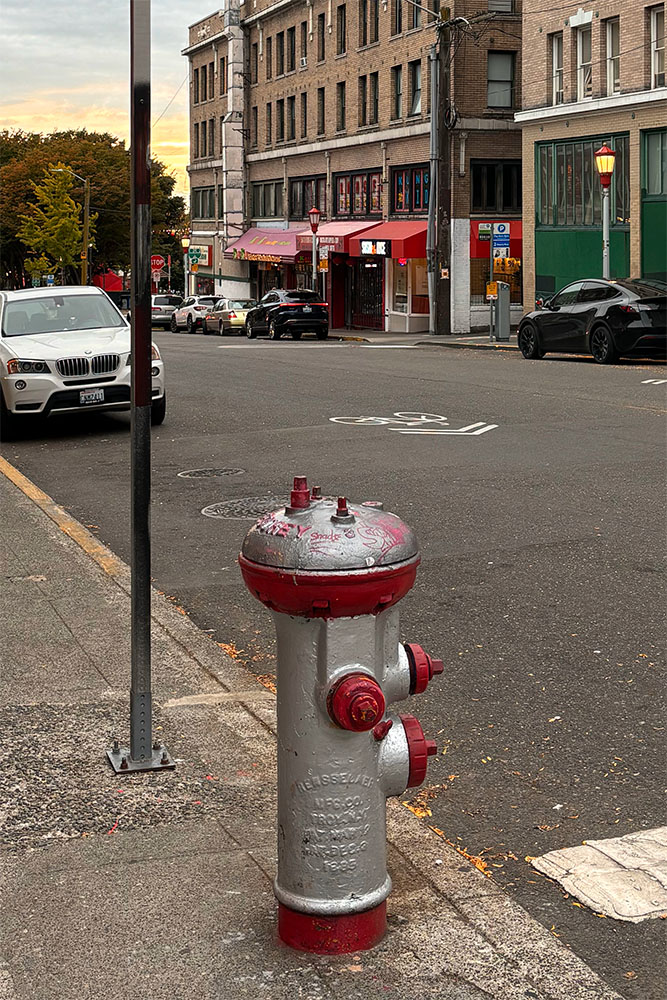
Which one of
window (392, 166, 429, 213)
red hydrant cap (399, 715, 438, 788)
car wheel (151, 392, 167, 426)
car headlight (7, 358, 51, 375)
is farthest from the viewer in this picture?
window (392, 166, 429, 213)

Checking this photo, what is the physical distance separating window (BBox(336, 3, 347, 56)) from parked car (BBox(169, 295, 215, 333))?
11.5m

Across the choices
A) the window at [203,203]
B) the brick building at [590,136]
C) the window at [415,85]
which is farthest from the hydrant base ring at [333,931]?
the window at [203,203]

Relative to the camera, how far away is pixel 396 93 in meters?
49.0

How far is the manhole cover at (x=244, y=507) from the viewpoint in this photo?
9.95 metres

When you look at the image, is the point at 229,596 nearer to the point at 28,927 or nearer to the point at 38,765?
the point at 38,765

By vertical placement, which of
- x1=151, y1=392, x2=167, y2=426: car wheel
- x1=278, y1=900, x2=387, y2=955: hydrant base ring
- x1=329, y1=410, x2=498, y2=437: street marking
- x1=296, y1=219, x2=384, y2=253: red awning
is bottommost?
x1=278, y1=900, x2=387, y2=955: hydrant base ring

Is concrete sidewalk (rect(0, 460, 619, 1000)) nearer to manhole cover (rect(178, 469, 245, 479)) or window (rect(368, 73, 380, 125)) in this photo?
manhole cover (rect(178, 469, 245, 479))

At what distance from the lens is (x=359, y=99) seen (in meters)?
51.8

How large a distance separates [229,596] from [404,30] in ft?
143

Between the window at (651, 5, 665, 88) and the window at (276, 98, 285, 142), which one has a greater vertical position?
the window at (276, 98, 285, 142)

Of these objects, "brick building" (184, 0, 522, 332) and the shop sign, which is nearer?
"brick building" (184, 0, 522, 332)

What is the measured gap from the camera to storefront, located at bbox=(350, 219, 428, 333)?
46.8 m

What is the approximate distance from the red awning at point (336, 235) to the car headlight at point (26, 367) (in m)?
36.5

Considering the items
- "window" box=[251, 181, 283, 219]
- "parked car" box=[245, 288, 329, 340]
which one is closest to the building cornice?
"parked car" box=[245, 288, 329, 340]
